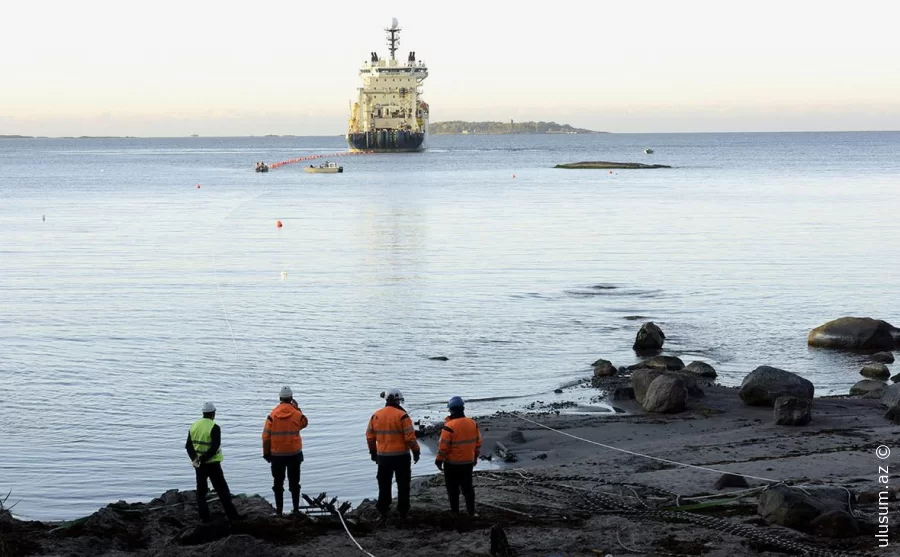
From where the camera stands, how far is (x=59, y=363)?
81.8ft

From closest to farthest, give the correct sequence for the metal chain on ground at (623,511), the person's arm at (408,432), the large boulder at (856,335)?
the metal chain on ground at (623,511), the person's arm at (408,432), the large boulder at (856,335)

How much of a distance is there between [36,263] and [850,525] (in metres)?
37.2

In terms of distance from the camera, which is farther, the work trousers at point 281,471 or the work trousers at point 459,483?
the work trousers at point 281,471

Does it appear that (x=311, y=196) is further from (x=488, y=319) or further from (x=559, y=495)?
(x=559, y=495)

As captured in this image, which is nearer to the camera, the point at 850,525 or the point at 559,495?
the point at 850,525

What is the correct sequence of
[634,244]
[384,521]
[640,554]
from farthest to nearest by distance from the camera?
[634,244] < [384,521] < [640,554]

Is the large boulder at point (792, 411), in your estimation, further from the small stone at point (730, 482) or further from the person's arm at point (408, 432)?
the person's arm at point (408, 432)

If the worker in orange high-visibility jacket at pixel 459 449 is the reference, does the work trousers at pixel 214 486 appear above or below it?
below

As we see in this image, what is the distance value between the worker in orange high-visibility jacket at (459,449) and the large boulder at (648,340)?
13.6m

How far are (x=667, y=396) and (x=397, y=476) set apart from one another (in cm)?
819

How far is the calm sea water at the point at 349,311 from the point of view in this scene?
62.2ft

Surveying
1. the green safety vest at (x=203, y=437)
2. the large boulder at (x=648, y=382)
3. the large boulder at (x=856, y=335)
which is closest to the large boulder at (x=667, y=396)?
the large boulder at (x=648, y=382)

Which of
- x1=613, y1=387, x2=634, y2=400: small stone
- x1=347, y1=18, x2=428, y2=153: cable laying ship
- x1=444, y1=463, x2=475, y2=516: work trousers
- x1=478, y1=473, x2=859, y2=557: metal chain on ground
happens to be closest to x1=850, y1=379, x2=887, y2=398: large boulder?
x1=613, y1=387, x2=634, y2=400: small stone

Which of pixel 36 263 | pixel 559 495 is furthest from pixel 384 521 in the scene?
pixel 36 263
